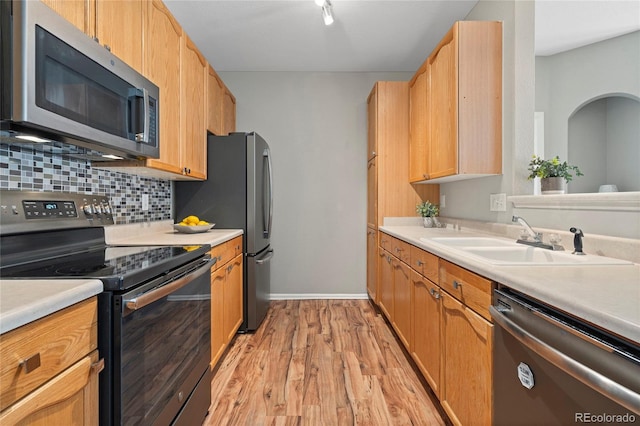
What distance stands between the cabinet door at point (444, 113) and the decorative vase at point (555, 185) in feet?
1.66

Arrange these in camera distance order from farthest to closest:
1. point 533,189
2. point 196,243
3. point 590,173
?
point 533,189, point 196,243, point 590,173

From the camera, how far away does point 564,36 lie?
196 centimetres

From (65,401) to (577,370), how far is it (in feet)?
3.93

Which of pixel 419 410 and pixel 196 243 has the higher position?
pixel 196 243

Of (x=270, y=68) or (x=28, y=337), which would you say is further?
(x=270, y=68)

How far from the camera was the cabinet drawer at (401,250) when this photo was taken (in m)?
2.20

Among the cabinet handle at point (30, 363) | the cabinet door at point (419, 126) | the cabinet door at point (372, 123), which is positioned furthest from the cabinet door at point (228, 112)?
the cabinet handle at point (30, 363)

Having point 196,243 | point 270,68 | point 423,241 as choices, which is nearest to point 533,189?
point 423,241

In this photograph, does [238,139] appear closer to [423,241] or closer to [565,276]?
[423,241]

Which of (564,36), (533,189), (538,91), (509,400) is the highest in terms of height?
(564,36)

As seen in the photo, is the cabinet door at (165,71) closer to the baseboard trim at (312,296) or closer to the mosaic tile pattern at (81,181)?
the mosaic tile pattern at (81,181)

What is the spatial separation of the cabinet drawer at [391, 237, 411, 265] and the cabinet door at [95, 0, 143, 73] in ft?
6.20

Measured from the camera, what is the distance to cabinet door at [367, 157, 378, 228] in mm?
3248

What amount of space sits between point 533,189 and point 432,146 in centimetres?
79
